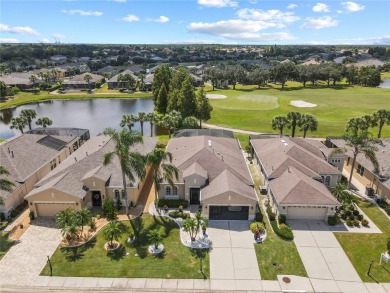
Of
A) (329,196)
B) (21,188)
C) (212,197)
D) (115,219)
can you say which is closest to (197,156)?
(212,197)

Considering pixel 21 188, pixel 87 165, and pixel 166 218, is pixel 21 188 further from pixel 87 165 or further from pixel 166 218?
pixel 166 218

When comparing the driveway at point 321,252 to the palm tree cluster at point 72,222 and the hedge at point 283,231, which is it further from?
the palm tree cluster at point 72,222

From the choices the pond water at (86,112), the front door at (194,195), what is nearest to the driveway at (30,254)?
the front door at (194,195)

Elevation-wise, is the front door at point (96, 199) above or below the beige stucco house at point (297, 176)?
below

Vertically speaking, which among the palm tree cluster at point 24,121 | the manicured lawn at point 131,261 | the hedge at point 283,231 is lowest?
the manicured lawn at point 131,261

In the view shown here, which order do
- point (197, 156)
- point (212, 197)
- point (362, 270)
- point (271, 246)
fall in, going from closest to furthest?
point (362, 270)
point (271, 246)
point (212, 197)
point (197, 156)

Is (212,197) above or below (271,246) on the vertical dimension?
above
